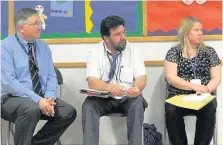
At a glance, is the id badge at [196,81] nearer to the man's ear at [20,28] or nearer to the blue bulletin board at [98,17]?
the blue bulletin board at [98,17]

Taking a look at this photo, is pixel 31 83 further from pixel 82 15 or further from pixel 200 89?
pixel 200 89

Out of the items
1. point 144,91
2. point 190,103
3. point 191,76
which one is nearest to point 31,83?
point 144,91

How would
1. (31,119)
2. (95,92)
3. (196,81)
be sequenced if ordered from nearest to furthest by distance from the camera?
(31,119) → (95,92) → (196,81)

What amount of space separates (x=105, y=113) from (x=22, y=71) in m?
0.72

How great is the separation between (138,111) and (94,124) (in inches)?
13.2

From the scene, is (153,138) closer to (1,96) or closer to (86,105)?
(86,105)

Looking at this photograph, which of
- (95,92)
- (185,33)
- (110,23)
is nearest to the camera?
(95,92)

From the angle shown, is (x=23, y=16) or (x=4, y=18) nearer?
(x=23, y=16)

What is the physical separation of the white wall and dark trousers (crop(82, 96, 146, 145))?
0.68 metres

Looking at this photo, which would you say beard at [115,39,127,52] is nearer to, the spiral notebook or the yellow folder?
the spiral notebook

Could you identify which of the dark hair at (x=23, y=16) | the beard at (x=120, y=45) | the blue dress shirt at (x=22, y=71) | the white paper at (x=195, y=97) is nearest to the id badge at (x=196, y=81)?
the white paper at (x=195, y=97)

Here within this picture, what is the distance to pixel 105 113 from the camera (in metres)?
2.88

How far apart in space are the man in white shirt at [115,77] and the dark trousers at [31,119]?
0.21 m

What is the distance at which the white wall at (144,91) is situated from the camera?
3.50 metres
